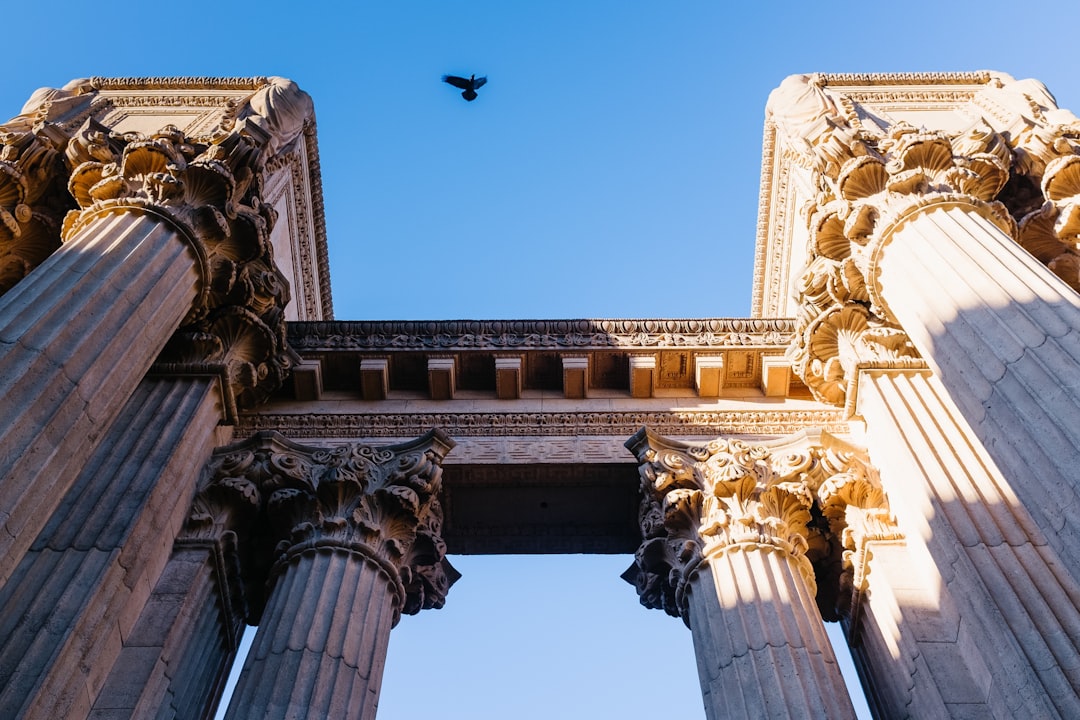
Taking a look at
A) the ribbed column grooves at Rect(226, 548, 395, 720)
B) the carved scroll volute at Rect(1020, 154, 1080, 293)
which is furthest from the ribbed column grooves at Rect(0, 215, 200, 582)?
the carved scroll volute at Rect(1020, 154, 1080, 293)

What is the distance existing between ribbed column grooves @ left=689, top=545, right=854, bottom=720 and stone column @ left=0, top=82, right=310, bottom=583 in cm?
646

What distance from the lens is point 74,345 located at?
8859 mm

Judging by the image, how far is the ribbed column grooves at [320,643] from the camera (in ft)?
29.6

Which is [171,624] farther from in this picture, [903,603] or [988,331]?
[988,331]

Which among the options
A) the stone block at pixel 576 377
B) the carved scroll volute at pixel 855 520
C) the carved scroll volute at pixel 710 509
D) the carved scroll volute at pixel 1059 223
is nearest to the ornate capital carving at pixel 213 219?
the stone block at pixel 576 377

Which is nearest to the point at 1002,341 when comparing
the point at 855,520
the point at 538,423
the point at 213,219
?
the point at 855,520

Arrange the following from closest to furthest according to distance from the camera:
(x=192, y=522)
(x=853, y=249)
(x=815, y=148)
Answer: (x=192, y=522), (x=853, y=249), (x=815, y=148)

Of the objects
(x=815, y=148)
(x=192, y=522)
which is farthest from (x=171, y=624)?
(x=815, y=148)

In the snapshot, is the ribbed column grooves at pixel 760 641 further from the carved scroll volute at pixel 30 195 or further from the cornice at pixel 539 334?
the carved scroll volute at pixel 30 195

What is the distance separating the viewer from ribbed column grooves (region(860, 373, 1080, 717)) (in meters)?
7.86

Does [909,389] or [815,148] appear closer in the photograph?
[909,389]

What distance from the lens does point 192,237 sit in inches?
457

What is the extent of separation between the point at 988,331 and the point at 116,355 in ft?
27.8

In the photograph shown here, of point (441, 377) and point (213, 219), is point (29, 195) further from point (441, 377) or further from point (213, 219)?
point (441, 377)
